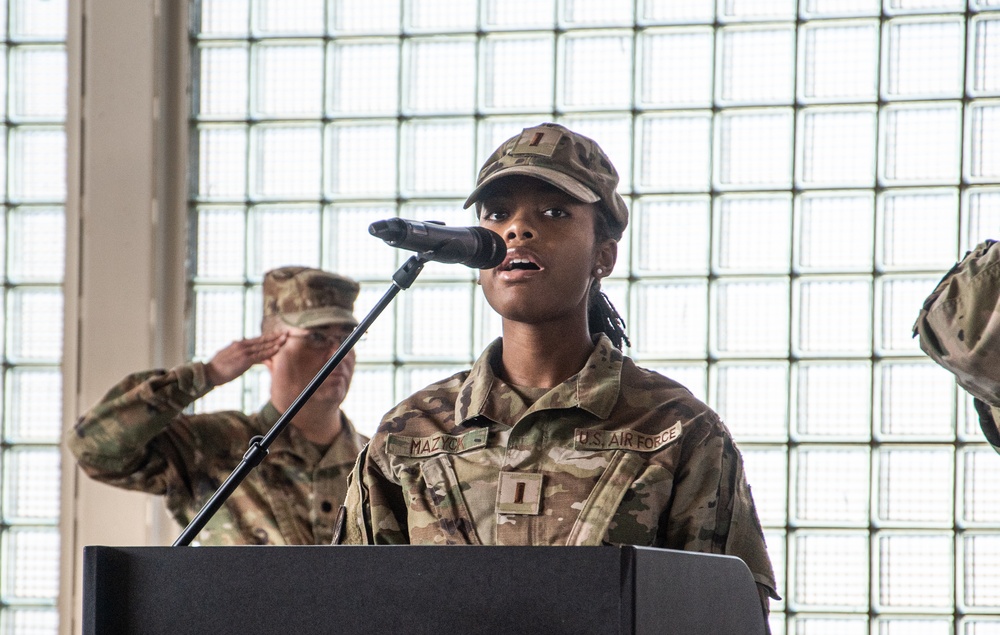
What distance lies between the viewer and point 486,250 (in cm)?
144

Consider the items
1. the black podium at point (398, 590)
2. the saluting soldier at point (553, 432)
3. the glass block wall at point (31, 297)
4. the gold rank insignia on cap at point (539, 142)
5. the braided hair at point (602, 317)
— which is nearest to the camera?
the black podium at point (398, 590)

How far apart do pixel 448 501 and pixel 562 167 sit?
486 millimetres

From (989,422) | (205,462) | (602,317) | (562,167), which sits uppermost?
(562,167)

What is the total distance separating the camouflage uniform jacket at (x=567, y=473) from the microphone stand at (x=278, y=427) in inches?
12.4

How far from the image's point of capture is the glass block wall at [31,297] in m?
3.21

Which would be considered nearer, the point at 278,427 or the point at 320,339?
the point at 278,427

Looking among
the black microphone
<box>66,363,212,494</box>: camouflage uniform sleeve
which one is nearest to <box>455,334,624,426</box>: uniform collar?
the black microphone

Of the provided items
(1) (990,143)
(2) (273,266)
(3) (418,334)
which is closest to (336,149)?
(2) (273,266)

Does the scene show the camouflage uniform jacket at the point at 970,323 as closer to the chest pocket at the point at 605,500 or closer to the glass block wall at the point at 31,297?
the chest pocket at the point at 605,500

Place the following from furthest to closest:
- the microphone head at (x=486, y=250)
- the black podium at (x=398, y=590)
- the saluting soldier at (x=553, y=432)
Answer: the saluting soldier at (x=553, y=432) < the microphone head at (x=486, y=250) < the black podium at (x=398, y=590)

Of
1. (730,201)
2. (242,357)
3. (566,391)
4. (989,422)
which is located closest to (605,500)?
(566,391)

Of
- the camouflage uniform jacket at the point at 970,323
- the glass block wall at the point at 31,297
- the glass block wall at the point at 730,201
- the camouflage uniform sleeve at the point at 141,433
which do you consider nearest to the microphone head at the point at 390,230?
the camouflage uniform jacket at the point at 970,323

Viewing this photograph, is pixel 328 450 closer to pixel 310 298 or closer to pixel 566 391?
pixel 310 298

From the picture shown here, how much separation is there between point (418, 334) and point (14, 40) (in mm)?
1396
